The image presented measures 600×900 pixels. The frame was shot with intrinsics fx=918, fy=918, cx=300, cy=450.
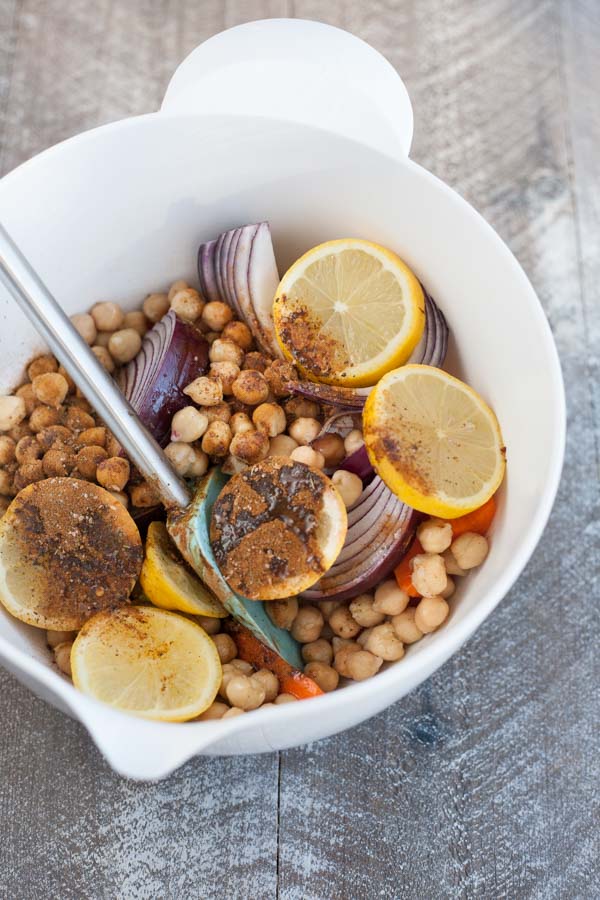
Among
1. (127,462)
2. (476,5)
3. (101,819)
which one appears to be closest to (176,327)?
(127,462)

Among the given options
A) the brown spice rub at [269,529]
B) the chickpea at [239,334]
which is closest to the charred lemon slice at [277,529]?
the brown spice rub at [269,529]

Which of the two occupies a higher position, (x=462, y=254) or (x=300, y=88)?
(x=300, y=88)

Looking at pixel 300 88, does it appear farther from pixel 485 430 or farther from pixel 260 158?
Answer: pixel 485 430

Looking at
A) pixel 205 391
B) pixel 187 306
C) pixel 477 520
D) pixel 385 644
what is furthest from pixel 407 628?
pixel 187 306

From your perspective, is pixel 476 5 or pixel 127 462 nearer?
pixel 127 462

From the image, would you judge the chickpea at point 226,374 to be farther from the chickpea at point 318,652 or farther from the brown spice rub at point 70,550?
the chickpea at point 318,652

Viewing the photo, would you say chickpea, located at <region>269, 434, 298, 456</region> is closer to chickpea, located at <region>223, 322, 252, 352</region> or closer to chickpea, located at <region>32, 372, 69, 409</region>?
chickpea, located at <region>223, 322, 252, 352</region>

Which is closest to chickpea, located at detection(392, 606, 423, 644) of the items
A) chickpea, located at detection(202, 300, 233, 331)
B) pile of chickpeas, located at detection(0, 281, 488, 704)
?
pile of chickpeas, located at detection(0, 281, 488, 704)
